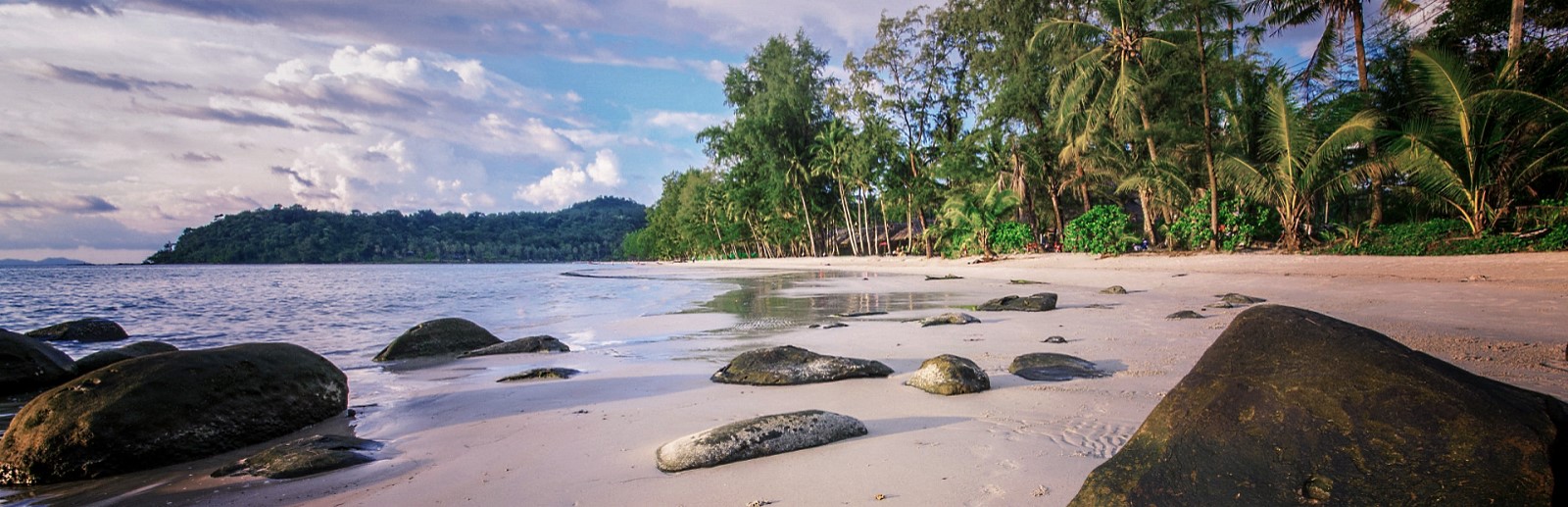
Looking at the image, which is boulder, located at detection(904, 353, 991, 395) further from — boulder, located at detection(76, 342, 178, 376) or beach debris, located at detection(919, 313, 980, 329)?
boulder, located at detection(76, 342, 178, 376)

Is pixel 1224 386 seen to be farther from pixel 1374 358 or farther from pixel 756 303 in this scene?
pixel 756 303

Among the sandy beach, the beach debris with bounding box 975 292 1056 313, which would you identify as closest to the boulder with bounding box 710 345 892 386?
the sandy beach

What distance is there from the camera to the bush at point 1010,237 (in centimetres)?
2789

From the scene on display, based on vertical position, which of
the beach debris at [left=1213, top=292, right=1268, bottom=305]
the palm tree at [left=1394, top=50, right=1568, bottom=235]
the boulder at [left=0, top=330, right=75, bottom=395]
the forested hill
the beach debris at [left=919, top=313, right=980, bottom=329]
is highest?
the forested hill

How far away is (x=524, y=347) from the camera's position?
810 cm

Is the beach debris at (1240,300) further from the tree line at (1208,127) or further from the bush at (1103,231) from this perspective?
the bush at (1103,231)

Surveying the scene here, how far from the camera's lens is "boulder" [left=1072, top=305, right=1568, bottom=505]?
1720mm

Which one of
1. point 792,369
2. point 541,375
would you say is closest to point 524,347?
point 541,375

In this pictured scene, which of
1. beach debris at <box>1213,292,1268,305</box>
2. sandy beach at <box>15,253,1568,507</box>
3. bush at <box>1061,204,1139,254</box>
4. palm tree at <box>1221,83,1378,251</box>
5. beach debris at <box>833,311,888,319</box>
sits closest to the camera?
sandy beach at <box>15,253,1568,507</box>

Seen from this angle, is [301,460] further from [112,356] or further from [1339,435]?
[112,356]

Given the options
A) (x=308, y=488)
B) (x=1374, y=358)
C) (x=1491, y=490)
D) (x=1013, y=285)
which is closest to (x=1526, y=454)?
(x=1491, y=490)

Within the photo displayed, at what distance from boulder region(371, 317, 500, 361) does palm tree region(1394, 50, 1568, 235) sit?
1809 cm

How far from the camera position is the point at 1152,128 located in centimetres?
2133

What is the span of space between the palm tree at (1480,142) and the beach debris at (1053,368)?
13761 mm
